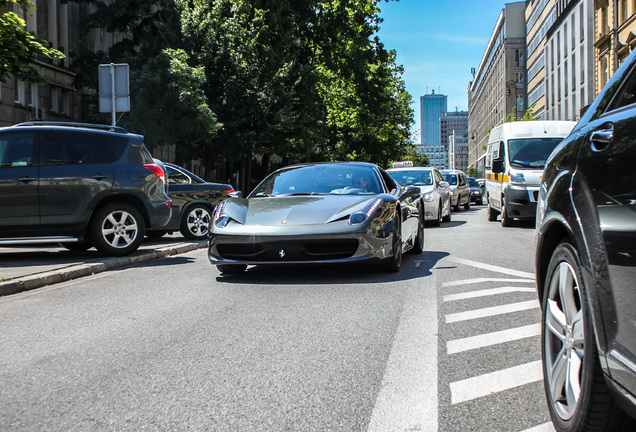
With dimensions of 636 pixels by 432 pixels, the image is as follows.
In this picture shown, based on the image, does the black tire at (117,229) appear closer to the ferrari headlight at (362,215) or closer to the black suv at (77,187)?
the black suv at (77,187)

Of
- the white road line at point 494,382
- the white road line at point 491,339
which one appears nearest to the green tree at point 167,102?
the white road line at point 491,339

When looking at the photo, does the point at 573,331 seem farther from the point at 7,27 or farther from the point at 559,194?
the point at 7,27

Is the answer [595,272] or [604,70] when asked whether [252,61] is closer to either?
[604,70]

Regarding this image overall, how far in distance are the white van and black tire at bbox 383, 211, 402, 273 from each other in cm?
804

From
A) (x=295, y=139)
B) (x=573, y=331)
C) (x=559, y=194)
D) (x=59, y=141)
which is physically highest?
(x=295, y=139)

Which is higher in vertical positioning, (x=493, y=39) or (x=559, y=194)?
(x=493, y=39)

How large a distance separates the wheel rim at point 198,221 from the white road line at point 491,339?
29.5ft

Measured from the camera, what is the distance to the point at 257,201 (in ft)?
26.1

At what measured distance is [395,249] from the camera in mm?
7605

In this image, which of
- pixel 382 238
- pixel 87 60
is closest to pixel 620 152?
pixel 382 238

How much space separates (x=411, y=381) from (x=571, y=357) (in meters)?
1.13

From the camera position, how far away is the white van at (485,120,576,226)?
1518cm

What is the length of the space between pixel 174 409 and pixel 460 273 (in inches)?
205

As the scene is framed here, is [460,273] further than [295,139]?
No
